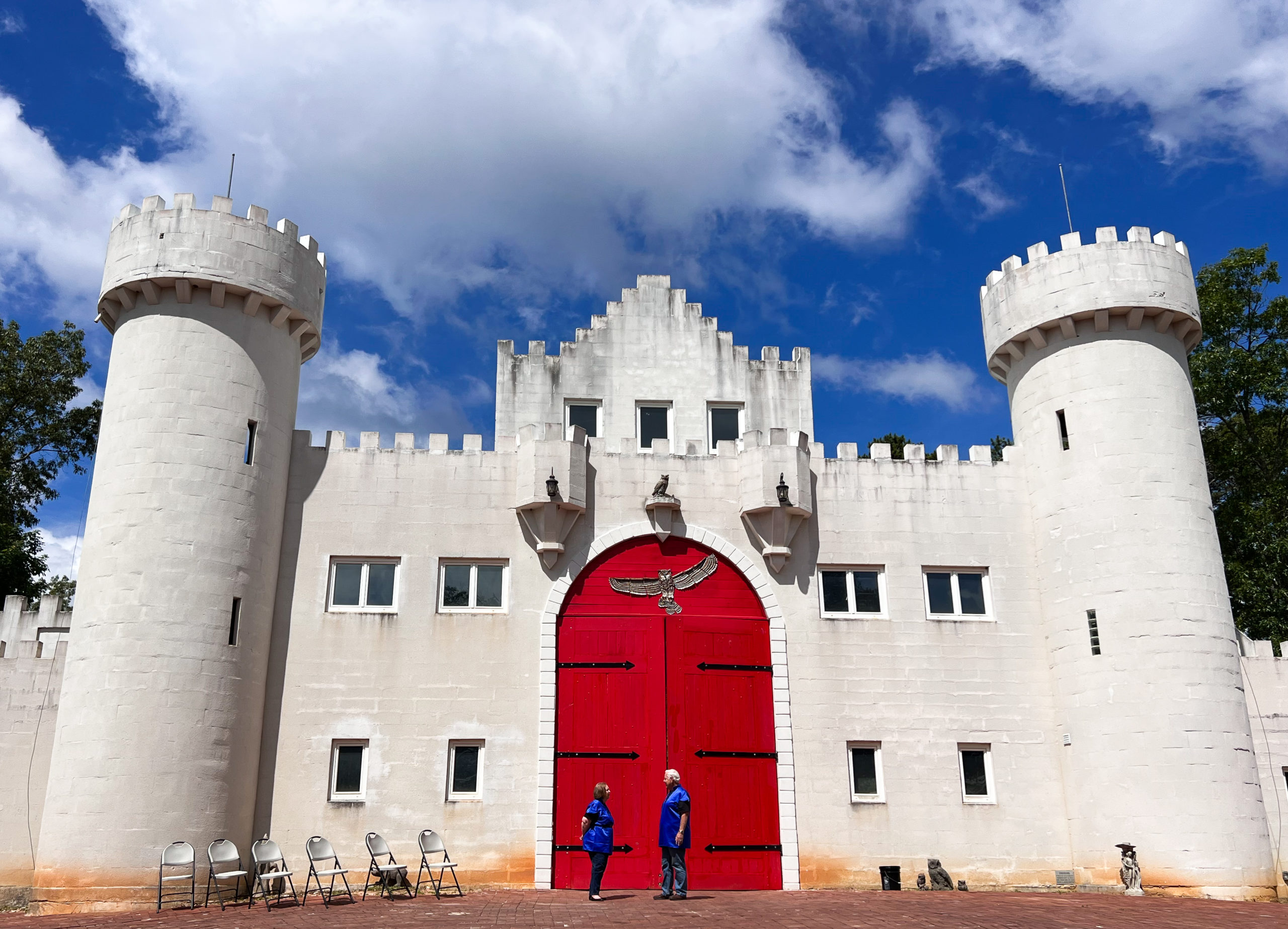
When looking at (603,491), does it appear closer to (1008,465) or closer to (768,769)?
(768,769)

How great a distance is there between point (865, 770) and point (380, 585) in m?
10.5

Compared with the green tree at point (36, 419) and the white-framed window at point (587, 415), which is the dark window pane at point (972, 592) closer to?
the white-framed window at point (587, 415)

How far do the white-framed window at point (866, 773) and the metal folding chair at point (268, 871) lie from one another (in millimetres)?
10663

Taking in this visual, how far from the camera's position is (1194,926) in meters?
14.7

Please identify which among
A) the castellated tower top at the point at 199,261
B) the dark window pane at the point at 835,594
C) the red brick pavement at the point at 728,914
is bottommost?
the red brick pavement at the point at 728,914

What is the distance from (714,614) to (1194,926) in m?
9.83

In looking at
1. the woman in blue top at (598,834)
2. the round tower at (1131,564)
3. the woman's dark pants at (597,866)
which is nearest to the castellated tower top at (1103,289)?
the round tower at (1131,564)

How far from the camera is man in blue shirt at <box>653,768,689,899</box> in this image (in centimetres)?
1661

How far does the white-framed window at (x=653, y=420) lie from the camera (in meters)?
26.5

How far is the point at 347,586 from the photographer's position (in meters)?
21.0

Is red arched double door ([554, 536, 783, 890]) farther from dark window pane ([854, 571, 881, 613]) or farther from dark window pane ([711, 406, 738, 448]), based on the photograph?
dark window pane ([711, 406, 738, 448])

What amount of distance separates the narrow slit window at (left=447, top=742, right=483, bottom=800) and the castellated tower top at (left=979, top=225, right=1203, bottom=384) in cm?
1463

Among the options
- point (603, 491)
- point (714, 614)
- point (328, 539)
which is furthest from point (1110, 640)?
point (328, 539)

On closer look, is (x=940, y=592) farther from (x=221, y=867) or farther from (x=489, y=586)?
(x=221, y=867)
